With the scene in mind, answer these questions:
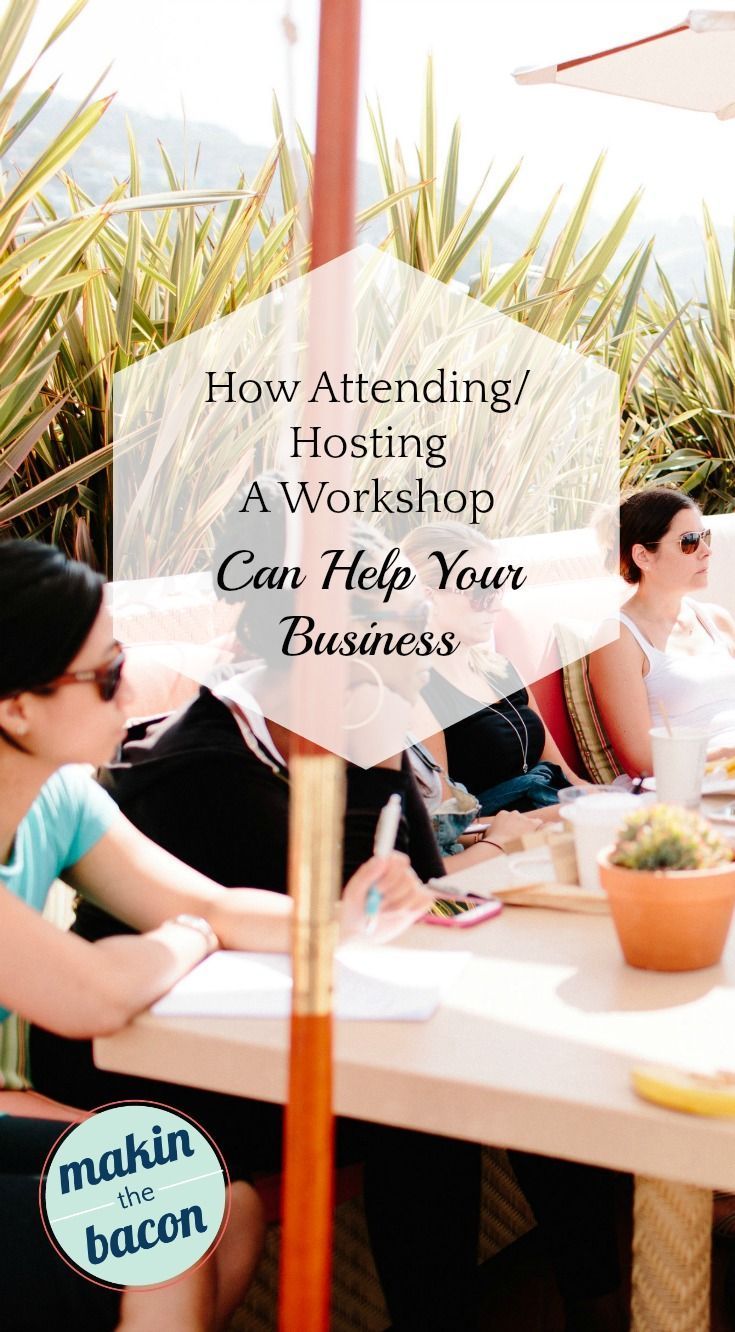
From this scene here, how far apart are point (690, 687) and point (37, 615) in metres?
2.40

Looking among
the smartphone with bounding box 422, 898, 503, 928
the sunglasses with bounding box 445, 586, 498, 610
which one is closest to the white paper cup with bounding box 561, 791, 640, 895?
the smartphone with bounding box 422, 898, 503, 928

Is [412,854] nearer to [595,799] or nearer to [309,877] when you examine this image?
[595,799]

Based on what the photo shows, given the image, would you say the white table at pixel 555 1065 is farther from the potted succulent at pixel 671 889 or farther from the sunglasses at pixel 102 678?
the sunglasses at pixel 102 678

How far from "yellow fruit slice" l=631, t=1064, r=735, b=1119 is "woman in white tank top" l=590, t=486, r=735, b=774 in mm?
2206

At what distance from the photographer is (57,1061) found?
5.29ft

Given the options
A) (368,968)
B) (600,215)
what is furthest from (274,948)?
(600,215)

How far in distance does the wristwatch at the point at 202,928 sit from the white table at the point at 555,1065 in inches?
7.6

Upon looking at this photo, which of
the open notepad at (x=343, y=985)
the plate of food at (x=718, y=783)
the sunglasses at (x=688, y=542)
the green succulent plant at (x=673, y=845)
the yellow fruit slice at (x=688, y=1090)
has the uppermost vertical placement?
the green succulent plant at (x=673, y=845)

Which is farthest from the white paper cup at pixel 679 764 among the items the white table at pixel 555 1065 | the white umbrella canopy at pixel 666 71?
the white umbrella canopy at pixel 666 71

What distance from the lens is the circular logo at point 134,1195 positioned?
125cm

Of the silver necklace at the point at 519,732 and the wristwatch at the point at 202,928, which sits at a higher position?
the wristwatch at the point at 202,928

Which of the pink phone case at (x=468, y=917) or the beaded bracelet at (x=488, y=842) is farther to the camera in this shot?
the beaded bracelet at (x=488, y=842)

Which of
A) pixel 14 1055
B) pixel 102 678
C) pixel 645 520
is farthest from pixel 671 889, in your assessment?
pixel 645 520

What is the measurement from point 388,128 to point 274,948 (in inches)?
159
